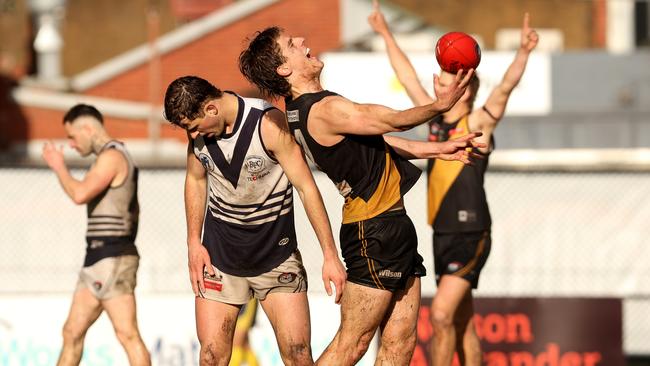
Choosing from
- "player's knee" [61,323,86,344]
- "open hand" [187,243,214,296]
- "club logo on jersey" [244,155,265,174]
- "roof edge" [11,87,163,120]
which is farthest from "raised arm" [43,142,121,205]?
"roof edge" [11,87,163,120]

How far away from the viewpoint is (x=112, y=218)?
959 cm

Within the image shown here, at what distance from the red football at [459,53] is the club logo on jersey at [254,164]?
1204 millimetres

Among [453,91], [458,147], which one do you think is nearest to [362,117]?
[458,147]

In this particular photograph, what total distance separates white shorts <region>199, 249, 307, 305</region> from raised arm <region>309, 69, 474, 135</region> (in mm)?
1086

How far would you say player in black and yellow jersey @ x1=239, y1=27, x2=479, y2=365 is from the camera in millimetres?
7289

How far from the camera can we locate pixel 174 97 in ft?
24.3

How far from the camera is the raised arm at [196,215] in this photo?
7.88 m

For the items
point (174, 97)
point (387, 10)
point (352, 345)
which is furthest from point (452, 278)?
point (387, 10)

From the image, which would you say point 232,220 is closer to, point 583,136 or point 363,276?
point 363,276

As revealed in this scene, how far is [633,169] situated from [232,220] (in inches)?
281

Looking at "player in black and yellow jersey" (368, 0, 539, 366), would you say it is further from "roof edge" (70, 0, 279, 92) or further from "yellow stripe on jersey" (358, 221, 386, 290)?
"roof edge" (70, 0, 279, 92)

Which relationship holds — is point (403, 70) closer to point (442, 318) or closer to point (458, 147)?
point (442, 318)

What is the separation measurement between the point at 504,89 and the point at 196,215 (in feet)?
8.72

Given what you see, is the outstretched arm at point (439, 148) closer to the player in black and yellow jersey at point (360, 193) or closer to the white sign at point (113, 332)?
the player in black and yellow jersey at point (360, 193)
